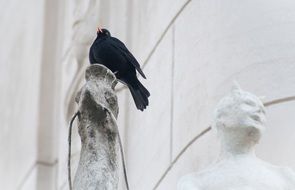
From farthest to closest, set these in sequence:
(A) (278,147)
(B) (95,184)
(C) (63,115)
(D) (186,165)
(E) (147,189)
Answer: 1. (C) (63,115)
2. (E) (147,189)
3. (D) (186,165)
4. (A) (278,147)
5. (B) (95,184)

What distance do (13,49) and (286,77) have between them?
21.0 ft

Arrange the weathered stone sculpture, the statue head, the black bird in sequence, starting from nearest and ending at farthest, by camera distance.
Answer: the weathered stone sculpture, the statue head, the black bird

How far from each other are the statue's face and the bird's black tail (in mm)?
1682

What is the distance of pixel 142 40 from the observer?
11555mm

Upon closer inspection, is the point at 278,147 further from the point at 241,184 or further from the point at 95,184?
the point at 95,184

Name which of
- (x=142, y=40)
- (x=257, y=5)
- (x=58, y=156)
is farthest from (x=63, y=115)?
(x=257, y=5)

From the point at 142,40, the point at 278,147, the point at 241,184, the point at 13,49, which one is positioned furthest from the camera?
the point at 13,49

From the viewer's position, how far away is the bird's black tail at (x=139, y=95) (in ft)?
31.2

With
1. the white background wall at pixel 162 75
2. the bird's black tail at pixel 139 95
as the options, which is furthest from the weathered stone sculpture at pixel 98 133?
the bird's black tail at pixel 139 95

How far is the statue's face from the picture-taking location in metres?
7.82

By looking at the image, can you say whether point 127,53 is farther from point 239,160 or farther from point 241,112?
point 239,160

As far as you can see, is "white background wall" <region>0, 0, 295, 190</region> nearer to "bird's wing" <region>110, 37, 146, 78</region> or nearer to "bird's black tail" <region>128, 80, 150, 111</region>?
"bird's black tail" <region>128, 80, 150, 111</region>

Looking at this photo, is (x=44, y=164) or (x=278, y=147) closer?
(x=278, y=147)

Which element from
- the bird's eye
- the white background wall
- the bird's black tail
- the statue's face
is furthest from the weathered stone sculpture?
the bird's black tail
